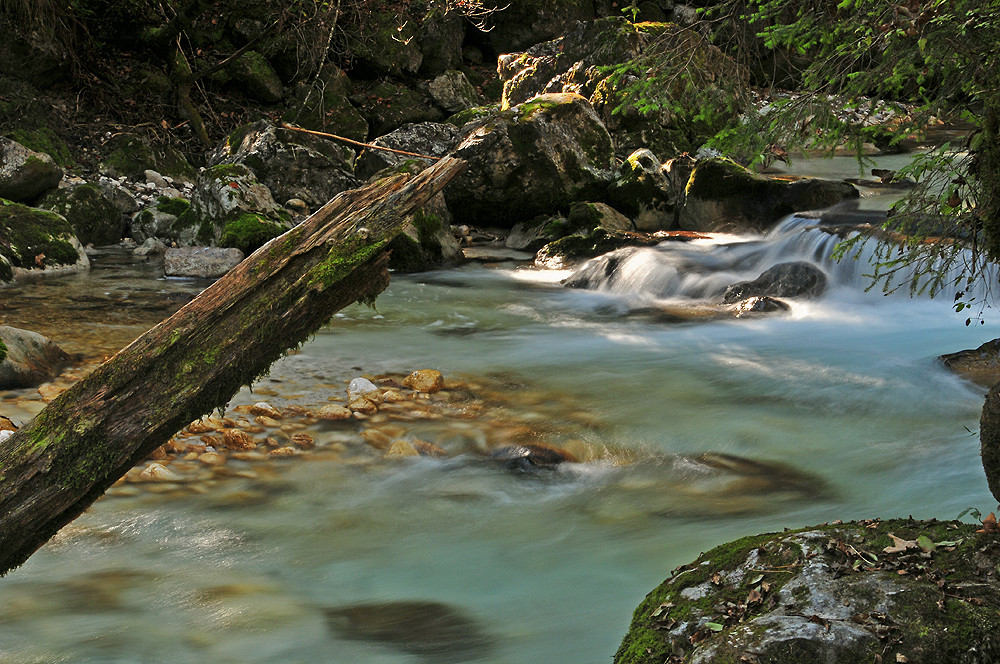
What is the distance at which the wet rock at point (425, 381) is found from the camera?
21.9 feet

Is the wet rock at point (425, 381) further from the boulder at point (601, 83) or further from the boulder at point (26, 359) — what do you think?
the boulder at point (601, 83)

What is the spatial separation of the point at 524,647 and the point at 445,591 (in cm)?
64

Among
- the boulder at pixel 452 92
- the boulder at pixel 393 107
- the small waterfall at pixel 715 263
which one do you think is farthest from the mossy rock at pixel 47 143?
the small waterfall at pixel 715 263

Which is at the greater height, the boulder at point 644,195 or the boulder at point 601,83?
the boulder at point 601,83

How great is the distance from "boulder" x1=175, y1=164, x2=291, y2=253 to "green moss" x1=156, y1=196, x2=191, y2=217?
3.53 ft

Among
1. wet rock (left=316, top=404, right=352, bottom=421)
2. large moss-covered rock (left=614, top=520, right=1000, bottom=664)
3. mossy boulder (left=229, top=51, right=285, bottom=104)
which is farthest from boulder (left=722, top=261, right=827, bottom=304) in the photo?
mossy boulder (left=229, top=51, right=285, bottom=104)

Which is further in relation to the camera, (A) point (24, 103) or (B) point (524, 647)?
(A) point (24, 103)

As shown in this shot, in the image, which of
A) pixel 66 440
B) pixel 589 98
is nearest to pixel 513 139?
pixel 589 98

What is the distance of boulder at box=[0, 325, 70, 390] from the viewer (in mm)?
6207

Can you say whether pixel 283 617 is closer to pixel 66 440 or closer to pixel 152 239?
pixel 66 440

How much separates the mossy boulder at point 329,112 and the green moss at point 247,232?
17.9 ft

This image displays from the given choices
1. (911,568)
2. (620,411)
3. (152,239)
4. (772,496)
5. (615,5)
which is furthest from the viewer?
(615,5)

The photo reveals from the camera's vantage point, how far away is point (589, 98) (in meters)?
15.6

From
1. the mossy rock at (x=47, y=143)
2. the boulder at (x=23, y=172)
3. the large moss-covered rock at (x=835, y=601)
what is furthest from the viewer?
the mossy rock at (x=47, y=143)
